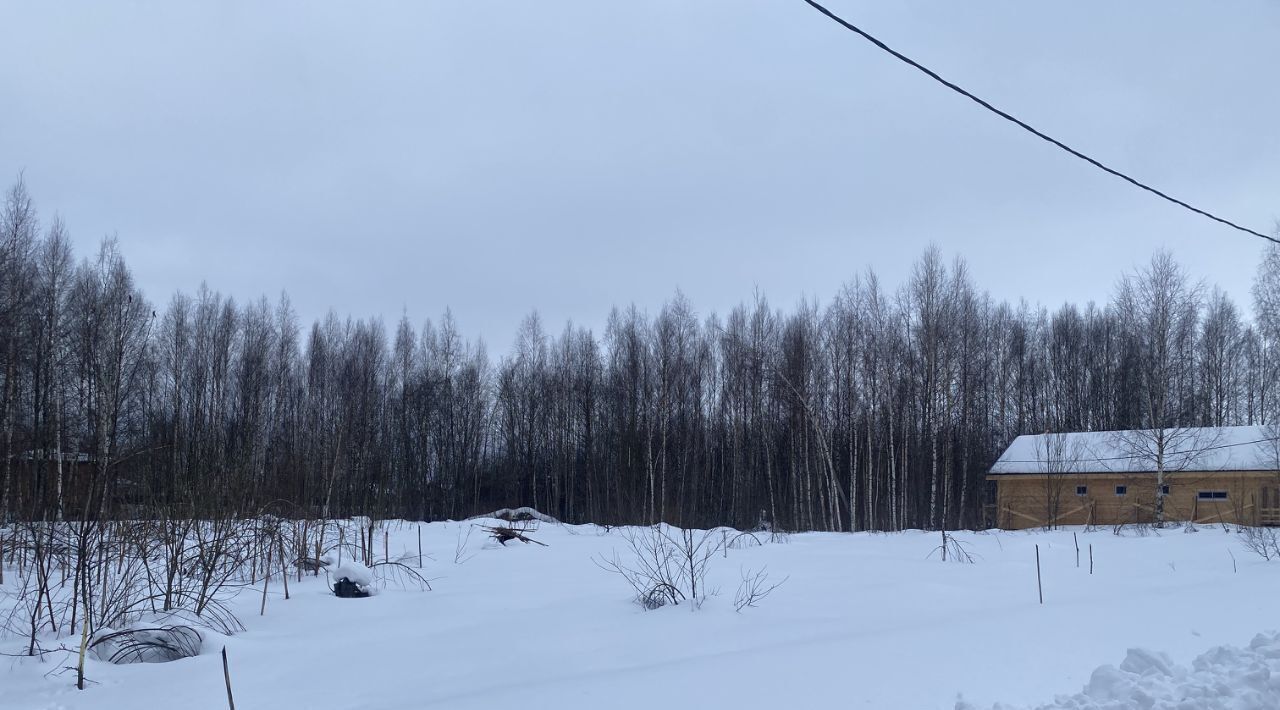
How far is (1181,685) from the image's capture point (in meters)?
5.59

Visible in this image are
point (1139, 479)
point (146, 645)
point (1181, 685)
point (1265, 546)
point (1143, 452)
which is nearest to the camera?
point (1181, 685)

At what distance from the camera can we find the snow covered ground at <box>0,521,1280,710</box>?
230 inches

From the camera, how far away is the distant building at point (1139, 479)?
28750 millimetres

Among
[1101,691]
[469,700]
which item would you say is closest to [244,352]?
[469,700]

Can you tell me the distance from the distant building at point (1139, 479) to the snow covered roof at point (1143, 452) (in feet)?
0.11

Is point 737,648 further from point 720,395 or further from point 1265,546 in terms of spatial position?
point 720,395

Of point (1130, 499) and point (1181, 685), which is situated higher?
point (1181, 685)

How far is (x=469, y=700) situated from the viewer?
19.2 ft

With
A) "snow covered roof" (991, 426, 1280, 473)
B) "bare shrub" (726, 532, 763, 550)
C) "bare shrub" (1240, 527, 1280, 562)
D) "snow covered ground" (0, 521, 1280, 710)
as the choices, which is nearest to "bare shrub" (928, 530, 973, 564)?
"snow covered ground" (0, 521, 1280, 710)

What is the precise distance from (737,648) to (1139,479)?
1122 inches

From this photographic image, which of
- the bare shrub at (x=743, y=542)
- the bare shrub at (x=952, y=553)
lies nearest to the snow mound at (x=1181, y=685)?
the bare shrub at (x=952, y=553)

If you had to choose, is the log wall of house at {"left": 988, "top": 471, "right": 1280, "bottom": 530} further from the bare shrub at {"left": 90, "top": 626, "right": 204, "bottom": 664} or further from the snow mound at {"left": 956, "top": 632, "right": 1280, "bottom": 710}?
the bare shrub at {"left": 90, "top": 626, "right": 204, "bottom": 664}

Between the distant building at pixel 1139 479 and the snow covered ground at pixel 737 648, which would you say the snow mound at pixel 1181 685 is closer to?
the snow covered ground at pixel 737 648

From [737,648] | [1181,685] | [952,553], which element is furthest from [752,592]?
[952,553]
